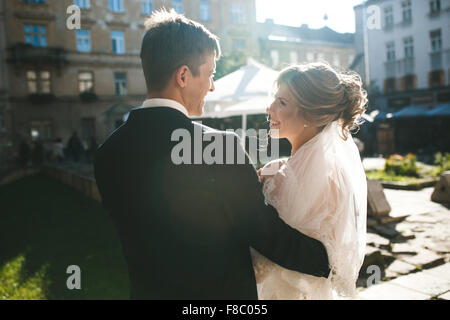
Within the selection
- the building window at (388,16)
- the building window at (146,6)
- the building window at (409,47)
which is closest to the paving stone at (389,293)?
the building window at (409,47)

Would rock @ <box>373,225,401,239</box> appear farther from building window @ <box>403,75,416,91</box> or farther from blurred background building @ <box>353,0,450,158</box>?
building window @ <box>403,75,416,91</box>

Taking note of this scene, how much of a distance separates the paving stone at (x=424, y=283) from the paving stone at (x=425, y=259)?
1.08ft

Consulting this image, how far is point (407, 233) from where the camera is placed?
5398mm

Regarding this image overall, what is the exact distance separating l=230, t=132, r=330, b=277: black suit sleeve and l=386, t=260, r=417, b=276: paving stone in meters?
3.11

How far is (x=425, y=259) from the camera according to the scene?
174 inches

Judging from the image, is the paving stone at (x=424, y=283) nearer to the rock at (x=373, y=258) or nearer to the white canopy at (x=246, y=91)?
the rock at (x=373, y=258)

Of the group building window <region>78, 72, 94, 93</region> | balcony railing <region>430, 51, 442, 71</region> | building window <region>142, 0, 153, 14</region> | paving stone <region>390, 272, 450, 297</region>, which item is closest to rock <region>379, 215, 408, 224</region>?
paving stone <region>390, 272, 450, 297</region>

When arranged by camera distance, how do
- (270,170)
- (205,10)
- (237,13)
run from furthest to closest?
(237,13) → (205,10) → (270,170)

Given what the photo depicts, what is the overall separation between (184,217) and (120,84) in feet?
94.3

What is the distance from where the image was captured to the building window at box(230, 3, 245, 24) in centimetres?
3047

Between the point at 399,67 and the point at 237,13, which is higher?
the point at 237,13

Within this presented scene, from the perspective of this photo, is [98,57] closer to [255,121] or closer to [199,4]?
[199,4]

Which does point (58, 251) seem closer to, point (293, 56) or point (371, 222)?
point (371, 222)

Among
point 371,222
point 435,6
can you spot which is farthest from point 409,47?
point 371,222
